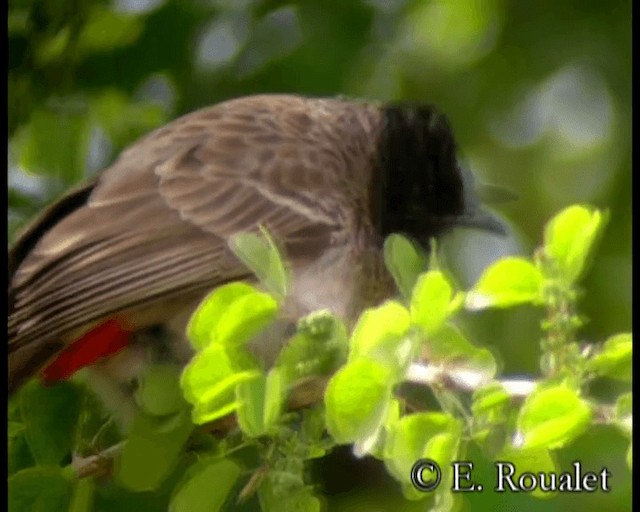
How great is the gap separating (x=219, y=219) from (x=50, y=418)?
41 centimetres

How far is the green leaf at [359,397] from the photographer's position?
1297 millimetres

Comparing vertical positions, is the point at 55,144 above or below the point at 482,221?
above

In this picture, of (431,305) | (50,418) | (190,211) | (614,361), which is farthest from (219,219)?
(614,361)

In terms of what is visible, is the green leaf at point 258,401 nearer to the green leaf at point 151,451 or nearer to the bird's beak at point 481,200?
the green leaf at point 151,451

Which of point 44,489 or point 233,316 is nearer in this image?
point 233,316

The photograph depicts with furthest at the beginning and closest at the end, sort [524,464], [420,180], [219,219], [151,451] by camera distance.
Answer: [420,180], [219,219], [151,451], [524,464]

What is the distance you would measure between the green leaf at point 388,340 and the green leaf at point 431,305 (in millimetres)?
15

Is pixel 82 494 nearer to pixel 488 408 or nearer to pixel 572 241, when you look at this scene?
pixel 488 408

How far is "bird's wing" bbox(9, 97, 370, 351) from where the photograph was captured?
1.71 meters

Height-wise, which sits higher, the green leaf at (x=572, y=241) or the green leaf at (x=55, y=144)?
the green leaf at (x=55, y=144)

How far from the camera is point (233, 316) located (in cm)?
134

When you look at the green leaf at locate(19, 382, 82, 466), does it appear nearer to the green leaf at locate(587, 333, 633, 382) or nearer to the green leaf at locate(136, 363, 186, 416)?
the green leaf at locate(136, 363, 186, 416)

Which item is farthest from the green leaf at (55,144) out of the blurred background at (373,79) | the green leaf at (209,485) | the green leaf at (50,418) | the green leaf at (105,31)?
the green leaf at (209,485)

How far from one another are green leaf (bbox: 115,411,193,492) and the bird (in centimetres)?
12
